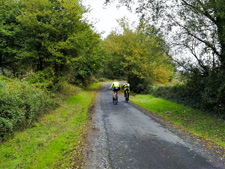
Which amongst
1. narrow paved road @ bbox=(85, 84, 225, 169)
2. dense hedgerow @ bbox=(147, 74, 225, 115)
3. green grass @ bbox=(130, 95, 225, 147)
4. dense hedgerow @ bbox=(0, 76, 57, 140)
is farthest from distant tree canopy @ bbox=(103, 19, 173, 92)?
dense hedgerow @ bbox=(0, 76, 57, 140)

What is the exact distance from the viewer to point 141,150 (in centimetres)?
561

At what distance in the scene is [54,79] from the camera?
50.0 ft

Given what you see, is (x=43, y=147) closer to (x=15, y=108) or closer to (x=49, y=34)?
(x=15, y=108)

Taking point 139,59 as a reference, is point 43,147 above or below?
below

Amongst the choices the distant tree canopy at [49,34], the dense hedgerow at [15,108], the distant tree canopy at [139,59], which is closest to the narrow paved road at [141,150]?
the dense hedgerow at [15,108]

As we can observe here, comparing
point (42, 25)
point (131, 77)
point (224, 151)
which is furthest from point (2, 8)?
point (224, 151)

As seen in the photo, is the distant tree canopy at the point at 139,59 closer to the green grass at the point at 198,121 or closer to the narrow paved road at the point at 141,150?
the green grass at the point at 198,121

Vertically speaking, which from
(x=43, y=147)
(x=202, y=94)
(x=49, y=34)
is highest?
(x=49, y=34)

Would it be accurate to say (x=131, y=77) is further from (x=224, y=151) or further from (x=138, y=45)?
(x=224, y=151)

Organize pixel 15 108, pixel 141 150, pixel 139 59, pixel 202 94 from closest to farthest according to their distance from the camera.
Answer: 1. pixel 141 150
2. pixel 15 108
3. pixel 202 94
4. pixel 139 59

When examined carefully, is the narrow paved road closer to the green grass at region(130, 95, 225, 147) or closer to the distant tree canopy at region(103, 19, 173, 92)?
the green grass at region(130, 95, 225, 147)

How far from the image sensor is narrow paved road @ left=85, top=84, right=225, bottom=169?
15.5ft

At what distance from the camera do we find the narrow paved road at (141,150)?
4.73m

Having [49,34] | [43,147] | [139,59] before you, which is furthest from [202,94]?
[49,34]
